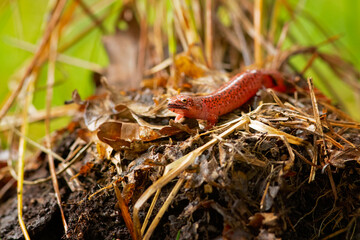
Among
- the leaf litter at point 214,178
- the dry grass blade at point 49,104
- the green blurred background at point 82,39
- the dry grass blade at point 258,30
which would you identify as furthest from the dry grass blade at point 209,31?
the dry grass blade at point 49,104

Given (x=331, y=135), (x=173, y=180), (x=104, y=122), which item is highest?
(x=104, y=122)

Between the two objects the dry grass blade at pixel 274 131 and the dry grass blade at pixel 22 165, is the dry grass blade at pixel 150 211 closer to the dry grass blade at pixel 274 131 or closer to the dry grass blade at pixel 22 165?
the dry grass blade at pixel 274 131

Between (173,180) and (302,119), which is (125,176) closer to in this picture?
(173,180)

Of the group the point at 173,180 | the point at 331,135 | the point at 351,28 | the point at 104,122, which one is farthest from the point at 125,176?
the point at 351,28

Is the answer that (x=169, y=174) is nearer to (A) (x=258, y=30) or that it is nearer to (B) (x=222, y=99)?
(B) (x=222, y=99)

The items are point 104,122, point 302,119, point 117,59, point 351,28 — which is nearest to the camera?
point 302,119

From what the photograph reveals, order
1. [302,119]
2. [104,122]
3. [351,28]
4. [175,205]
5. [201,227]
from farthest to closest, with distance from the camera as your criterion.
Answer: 1. [351,28]
2. [104,122]
3. [302,119]
4. [175,205]
5. [201,227]

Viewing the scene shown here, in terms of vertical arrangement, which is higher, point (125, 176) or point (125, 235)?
point (125, 176)

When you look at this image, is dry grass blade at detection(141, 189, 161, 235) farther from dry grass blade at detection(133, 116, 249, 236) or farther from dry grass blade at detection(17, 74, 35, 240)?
dry grass blade at detection(17, 74, 35, 240)
